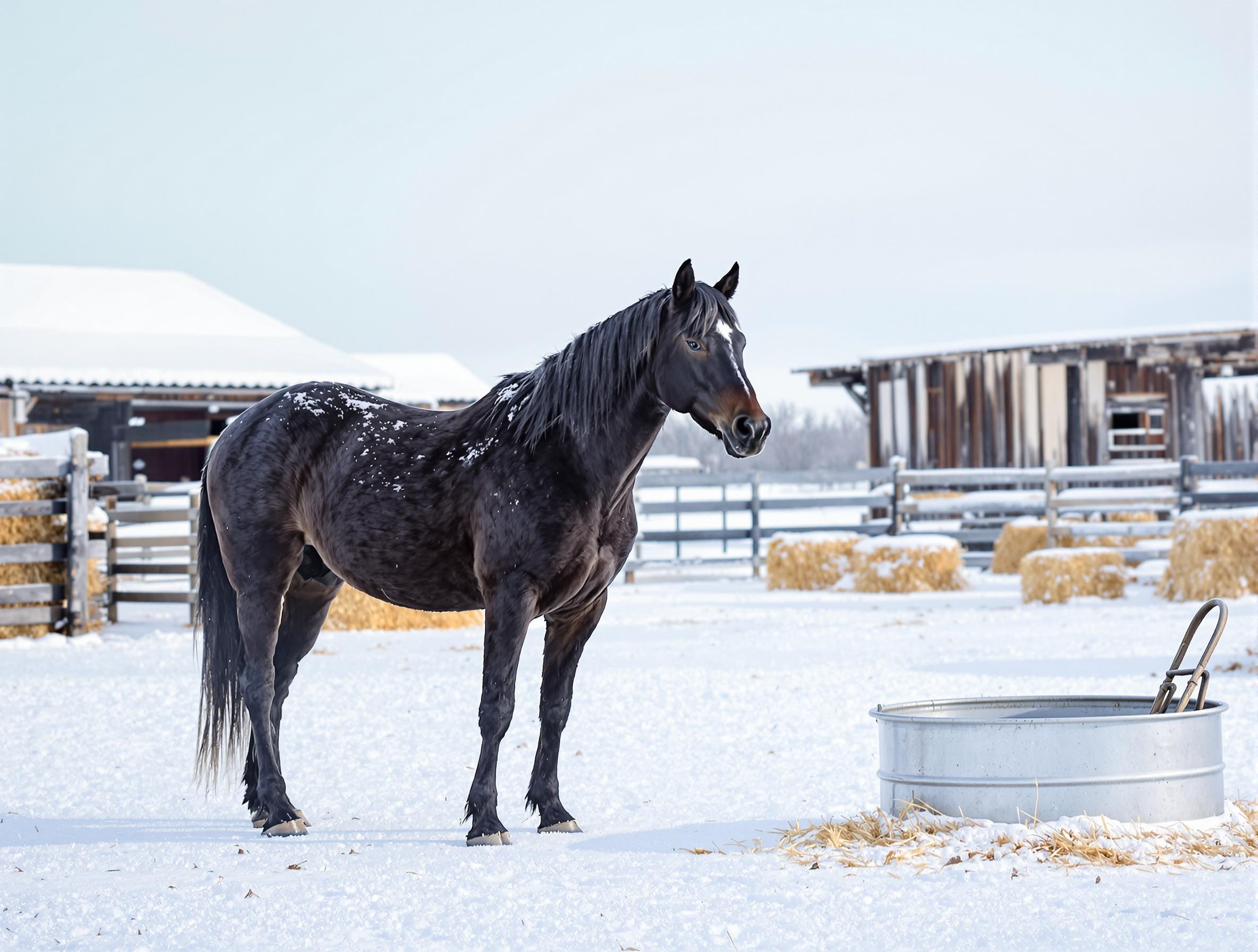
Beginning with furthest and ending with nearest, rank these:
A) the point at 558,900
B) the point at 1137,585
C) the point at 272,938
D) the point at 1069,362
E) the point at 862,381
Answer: the point at 862,381 → the point at 1069,362 → the point at 1137,585 → the point at 558,900 → the point at 272,938

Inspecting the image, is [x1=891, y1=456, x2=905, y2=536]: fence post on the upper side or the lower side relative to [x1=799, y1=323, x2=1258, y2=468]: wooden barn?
lower

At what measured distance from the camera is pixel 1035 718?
180 inches

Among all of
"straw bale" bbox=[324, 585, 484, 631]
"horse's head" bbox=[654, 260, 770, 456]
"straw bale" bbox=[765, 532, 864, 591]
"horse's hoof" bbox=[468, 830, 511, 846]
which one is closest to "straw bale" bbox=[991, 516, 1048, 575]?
"straw bale" bbox=[765, 532, 864, 591]

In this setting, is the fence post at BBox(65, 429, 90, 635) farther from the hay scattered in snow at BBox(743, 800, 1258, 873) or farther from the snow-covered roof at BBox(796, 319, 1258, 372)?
the snow-covered roof at BBox(796, 319, 1258, 372)

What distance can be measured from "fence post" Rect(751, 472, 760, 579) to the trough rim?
1526cm

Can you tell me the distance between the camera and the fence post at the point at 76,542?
11.7 meters

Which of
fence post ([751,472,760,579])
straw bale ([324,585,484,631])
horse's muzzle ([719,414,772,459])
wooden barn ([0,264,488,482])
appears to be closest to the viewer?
horse's muzzle ([719,414,772,459])

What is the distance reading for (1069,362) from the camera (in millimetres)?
24391

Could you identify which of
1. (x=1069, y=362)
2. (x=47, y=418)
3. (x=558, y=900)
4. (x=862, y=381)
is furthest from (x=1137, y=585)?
(x=47, y=418)

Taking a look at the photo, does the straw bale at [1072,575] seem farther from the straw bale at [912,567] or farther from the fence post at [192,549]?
the fence post at [192,549]

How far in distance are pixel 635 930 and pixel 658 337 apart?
193 centimetres

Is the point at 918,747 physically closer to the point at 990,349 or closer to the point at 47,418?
the point at 990,349

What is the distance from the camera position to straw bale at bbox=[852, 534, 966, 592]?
55.7 feet

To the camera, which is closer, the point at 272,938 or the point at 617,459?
the point at 272,938
